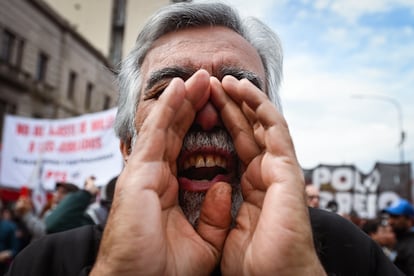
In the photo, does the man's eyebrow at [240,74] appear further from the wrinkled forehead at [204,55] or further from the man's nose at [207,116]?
the man's nose at [207,116]

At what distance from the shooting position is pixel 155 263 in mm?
1156

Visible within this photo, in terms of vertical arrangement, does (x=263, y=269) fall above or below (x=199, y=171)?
below

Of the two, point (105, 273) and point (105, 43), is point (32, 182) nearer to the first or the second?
point (105, 273)

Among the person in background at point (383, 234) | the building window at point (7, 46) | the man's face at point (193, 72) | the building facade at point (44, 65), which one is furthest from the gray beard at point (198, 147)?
the building window at point (7, 46)

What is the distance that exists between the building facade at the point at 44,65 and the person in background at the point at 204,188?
56.9ft

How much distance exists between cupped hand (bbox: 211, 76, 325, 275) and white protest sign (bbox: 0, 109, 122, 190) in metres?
3.79

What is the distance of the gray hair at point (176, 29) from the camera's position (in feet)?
6.23

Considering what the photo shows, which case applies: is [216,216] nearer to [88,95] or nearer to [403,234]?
[403,234]

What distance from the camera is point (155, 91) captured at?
5.40ft

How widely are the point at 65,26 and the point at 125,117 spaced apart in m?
21.3

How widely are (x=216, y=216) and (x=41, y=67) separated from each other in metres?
21.7

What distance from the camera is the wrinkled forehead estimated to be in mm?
1660

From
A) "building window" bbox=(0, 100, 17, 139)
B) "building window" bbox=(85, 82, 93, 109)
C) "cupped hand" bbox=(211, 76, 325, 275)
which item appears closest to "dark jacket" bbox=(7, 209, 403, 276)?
"cupped hand" bbox=(211, 76, 325, 275)

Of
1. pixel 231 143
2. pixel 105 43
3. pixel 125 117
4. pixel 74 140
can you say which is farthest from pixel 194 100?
pixel 105 43
